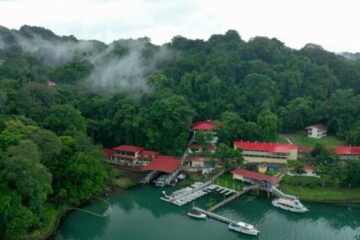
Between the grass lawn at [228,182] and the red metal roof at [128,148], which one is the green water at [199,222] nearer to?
the grass lawn at [228,182]

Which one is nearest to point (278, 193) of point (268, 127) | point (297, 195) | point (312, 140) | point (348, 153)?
point (297, 195)

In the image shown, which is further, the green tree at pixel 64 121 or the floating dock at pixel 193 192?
the green tree at pixel 64 121

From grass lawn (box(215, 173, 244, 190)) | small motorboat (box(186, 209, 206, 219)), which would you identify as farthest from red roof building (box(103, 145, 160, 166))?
small motorboat (box(186, 209, 206, 219))

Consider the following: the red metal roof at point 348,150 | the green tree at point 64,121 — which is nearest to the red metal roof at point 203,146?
the green tree at point 64,121

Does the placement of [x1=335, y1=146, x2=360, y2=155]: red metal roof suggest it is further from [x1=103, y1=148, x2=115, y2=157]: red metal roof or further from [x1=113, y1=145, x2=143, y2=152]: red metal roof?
[x1=103, y1=148, x2=115, y2=157]: red metal roof

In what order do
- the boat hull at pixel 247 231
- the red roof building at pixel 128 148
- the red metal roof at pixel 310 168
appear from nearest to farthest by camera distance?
the boat hull at pixel 247 231 < the red metal roof at pixel 310 168 < the red roof building at pixel 128 148

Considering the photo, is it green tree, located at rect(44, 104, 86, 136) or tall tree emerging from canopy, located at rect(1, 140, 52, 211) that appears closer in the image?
tall tree emerging from canopy, located at rect(1, 140, 52, 211)

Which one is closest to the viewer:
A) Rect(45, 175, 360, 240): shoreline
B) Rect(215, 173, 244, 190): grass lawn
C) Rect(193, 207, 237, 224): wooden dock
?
Rect(45, 175, 360, 240): shoreline
